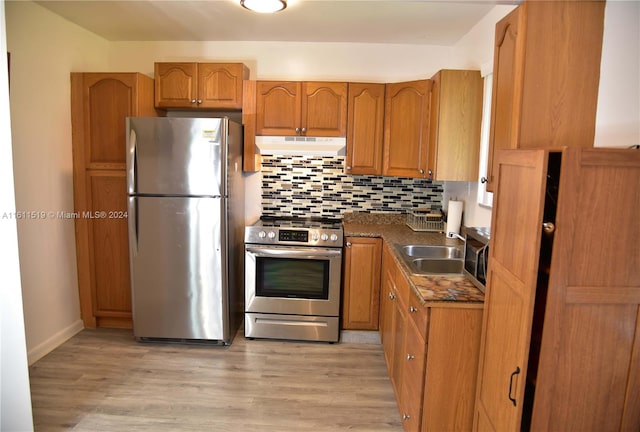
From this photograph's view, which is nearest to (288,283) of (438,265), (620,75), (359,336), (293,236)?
(293,236)

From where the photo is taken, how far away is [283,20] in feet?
9.70

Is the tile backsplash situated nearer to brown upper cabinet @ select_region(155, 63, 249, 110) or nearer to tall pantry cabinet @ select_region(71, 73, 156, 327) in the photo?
brown upper cabinet @ select_region(155, 63, 249, 110)

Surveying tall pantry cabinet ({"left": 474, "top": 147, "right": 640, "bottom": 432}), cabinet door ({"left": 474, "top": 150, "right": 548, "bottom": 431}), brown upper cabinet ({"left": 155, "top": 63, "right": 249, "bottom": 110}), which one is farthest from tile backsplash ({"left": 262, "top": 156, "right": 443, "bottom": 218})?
tall pantry cabinet ({"left": 474, "top": 147, "right": 640, "bottom": 432})

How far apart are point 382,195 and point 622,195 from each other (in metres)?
2.56

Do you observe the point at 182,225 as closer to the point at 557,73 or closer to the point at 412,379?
the point at 412,379

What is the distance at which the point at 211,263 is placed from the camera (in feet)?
9.91

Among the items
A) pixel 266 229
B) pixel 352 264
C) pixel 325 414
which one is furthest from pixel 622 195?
pixel 266 229

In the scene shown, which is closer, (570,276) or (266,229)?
(570,276)

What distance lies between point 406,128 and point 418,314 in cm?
174

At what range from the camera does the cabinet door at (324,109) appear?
10.8 feet

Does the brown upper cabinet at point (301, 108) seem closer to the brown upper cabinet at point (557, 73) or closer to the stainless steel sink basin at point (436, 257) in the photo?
the stainless steel sink basin at point (436, 257)

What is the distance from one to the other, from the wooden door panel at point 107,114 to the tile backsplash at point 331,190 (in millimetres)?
1179

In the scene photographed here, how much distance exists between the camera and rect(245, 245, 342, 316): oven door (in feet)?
10.4

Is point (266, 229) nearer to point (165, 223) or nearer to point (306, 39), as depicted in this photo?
point (165, 223)
